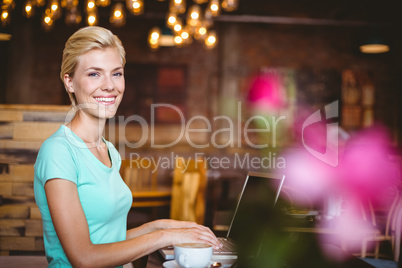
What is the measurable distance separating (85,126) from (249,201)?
2.06 feet

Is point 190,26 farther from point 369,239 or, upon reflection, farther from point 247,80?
point 369,239

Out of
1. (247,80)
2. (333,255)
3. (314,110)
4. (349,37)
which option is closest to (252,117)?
(247,80)

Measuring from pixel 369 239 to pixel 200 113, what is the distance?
464 centimetres

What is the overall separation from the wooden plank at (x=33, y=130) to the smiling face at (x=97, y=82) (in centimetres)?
123

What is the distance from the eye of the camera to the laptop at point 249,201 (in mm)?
1313

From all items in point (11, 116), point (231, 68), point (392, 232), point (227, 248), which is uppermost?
point (231, 68)

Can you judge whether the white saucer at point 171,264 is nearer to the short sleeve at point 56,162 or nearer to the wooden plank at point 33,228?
the short sleeve at point 56,162

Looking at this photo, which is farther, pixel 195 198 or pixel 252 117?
pixel 252 117

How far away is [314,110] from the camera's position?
771 cm

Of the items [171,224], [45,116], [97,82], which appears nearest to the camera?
[97,82]

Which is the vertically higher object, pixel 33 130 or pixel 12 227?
pixel 33 130

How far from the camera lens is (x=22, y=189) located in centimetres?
250

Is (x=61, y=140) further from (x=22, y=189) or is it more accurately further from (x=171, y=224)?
(x=22, y=189)

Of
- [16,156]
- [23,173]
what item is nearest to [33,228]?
[23,173]
